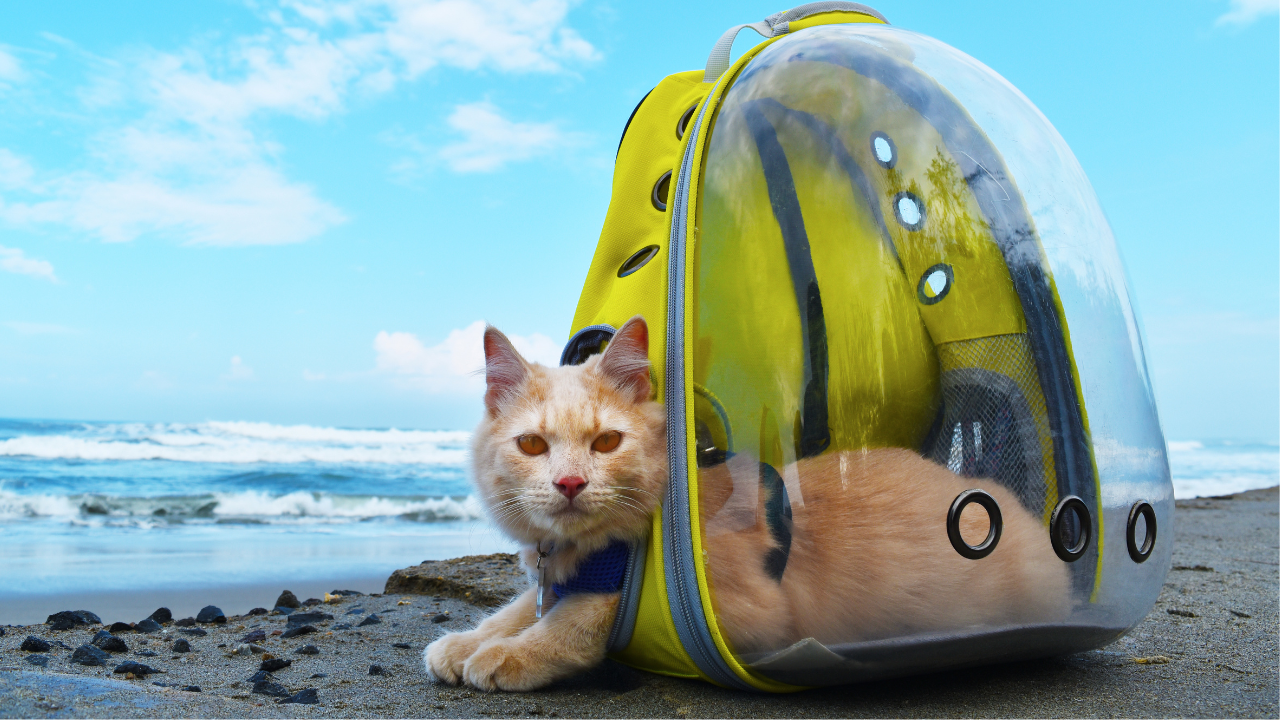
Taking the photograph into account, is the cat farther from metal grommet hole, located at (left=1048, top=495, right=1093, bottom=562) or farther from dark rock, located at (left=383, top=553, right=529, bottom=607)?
dark rock, located at (left=383, top=553, right=529, bottom=607)

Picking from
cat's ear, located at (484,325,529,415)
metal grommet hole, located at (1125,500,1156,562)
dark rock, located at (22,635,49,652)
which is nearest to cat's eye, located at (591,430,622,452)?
cat's ear, located at (484,325,529,415)

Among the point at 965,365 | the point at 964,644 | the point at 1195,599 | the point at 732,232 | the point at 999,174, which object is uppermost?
the point at 999,174

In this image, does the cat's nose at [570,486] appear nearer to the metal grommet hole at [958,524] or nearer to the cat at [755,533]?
the cat at [755,533]

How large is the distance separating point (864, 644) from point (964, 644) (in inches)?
8.0

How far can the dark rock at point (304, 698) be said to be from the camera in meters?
1.50

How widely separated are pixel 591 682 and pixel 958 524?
84 centimetres

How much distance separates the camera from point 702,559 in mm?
1309

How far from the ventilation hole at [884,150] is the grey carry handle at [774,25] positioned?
47 cm

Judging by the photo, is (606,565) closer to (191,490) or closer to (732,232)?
(732,232)

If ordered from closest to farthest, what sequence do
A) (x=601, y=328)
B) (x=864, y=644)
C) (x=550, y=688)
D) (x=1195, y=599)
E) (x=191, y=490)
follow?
(x=864, y=644)
(x=550, y=688)
(x=601, y=328)
(x=1195, y=599)
(x=191, y=490)

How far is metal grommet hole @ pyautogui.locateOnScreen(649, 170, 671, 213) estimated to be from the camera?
6.13ft

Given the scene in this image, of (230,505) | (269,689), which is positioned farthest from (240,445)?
→ (269,689)

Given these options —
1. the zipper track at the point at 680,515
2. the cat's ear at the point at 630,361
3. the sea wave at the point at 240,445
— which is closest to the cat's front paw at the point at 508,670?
the zipper track at the point at 680,515

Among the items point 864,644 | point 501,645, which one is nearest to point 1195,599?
point 864,644
